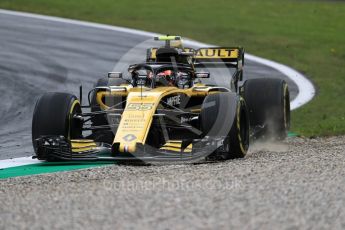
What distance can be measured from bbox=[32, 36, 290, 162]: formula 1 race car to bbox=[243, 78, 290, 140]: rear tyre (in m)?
0.01

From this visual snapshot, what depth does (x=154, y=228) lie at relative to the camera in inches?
238

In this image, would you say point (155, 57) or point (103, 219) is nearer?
point (103, 219)

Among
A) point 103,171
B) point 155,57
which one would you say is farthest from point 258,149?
point 103,171

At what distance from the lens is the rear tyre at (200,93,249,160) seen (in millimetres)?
10148

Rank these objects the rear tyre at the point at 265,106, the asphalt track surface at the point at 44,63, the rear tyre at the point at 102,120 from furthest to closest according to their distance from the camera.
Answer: the asphalt track surface at the point at 44,63
the rear tyre at the point at 265,106
the rear tyre at the point at 102,120

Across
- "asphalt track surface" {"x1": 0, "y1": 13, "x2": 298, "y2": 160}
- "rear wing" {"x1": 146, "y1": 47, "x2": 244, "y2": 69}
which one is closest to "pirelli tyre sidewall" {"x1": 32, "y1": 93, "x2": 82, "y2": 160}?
"asphalt track surface" {"x1": 0, "y1": 13, "x2": 298, "y2": 160}

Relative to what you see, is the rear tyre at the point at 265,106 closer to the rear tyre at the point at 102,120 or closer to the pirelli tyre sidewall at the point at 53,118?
the rear tyre at the point at 102,120

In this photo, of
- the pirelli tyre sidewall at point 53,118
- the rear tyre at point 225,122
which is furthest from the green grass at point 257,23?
the pirelli tyre sidewall at point 53,118

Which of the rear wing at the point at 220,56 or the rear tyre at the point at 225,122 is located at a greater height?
the rear wing at the point at 220,56

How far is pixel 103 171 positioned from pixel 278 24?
19026 millimetres

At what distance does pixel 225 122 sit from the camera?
400 inches

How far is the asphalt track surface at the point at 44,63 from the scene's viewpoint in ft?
47.3

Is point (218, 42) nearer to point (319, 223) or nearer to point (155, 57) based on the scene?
point (155, 57)

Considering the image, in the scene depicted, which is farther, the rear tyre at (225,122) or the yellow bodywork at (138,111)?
the rear tyre at (225,122)
